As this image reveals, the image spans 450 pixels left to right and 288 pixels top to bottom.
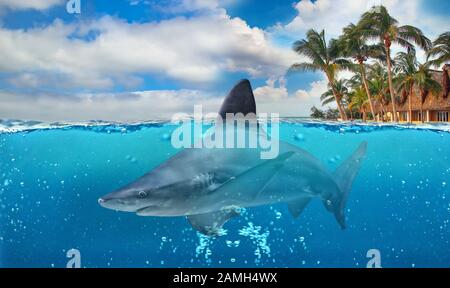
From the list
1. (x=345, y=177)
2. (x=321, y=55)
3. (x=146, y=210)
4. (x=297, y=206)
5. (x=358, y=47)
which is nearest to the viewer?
(x=146, y=210)

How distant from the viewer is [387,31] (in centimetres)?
2394

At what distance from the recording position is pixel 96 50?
7.59m

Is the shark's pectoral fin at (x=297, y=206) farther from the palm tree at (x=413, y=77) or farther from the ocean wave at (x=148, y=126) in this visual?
the palm tree at (x=413, y=77)

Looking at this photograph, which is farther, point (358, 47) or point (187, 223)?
point (358, 47)

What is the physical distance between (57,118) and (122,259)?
126 inches

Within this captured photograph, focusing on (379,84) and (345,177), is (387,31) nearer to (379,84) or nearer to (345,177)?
(379,84)

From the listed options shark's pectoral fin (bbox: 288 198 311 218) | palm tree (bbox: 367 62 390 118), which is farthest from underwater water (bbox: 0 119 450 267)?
palm tree (bbox: 367 62 390 118)

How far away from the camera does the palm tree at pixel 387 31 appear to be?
21.3 meters

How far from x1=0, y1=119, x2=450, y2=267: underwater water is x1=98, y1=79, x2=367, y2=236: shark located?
3.26m

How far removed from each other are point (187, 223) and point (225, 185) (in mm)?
4333

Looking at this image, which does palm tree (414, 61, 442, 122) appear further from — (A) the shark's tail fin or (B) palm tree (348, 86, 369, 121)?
(A) the shark's tail fin

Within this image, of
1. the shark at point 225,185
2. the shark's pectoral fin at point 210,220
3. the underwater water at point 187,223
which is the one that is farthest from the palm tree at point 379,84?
the shark's pectoral fin at point 210,220

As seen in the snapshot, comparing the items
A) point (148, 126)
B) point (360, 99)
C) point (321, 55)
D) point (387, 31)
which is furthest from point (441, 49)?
point (148, 126)
